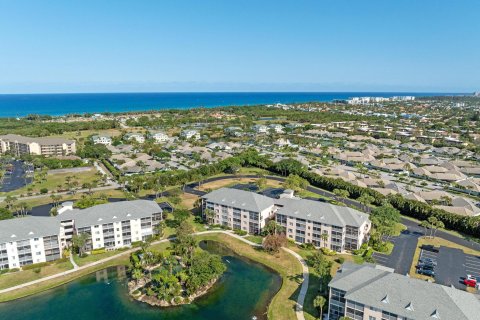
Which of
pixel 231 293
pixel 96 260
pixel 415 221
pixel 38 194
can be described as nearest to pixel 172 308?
pixel 231 293

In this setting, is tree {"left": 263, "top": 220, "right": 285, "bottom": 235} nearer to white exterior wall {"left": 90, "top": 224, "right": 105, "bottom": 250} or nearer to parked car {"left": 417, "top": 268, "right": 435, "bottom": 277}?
parked car {"left": 417, "top": 268, "right": 435, "bottom": 277}

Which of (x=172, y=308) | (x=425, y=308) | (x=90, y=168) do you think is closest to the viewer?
(x=425, y=308)

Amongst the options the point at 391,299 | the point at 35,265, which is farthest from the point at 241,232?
the point at 35,265

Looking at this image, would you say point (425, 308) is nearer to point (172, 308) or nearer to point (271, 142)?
point (172, 308)

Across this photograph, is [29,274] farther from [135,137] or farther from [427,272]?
[135,137]

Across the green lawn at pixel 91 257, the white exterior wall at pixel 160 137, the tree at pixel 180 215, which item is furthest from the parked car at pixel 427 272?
the white exterior wall at pixel 160 137

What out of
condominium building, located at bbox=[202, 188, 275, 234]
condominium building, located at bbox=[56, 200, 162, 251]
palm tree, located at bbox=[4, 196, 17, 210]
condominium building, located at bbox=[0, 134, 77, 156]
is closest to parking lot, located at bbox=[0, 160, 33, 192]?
condominium building, located at bbox=[0, 134, 77, 156]
